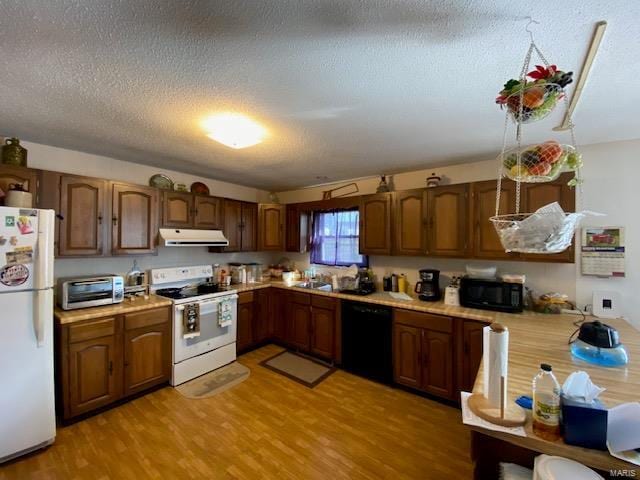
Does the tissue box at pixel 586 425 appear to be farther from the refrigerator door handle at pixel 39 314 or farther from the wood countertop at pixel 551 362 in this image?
the refrigerator door handle at pixel 39 314

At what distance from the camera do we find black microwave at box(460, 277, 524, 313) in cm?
236

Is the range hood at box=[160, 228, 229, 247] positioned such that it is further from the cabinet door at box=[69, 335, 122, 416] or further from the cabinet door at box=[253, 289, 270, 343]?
the cabinet door at box=[69, 335, 122, 416]

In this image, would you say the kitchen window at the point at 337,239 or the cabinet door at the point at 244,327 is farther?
the kitchen window at the point at 337,239

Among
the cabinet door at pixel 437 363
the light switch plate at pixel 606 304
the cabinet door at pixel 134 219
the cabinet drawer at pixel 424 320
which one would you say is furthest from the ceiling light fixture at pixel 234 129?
the light switch plate at pixel 606 304

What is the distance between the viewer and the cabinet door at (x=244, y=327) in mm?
3418

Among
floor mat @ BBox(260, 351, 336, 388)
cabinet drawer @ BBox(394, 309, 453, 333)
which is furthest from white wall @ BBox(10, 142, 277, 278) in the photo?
cabinet drawer @ BBox(394, 309, 453, 333)

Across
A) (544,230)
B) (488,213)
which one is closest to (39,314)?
(544,230)

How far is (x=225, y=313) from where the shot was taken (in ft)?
10.3

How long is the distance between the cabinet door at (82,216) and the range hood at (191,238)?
0.55 metres

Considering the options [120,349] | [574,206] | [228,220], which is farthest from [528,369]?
[228,220]

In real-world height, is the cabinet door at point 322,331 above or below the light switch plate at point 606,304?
below

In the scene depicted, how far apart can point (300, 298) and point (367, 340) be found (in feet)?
3.43

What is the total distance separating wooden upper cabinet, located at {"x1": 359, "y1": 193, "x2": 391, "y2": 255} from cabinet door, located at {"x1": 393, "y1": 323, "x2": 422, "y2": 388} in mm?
890

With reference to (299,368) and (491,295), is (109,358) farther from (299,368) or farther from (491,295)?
(491,295)
